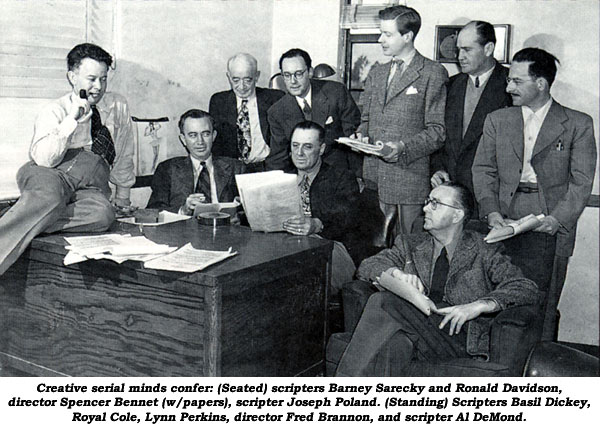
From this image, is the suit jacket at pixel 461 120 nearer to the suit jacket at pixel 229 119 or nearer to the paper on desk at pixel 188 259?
the suit jacket at pixel 229 119

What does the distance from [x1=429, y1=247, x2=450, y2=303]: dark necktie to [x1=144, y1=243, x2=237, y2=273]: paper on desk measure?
2.85ft

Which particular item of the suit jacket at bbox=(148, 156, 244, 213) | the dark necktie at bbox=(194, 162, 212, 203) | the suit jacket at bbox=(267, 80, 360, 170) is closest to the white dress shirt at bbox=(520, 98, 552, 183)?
the suit jacket at bbox=(267, 80, 360, 170)

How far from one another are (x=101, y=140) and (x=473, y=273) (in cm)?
188

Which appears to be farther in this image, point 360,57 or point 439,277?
point 360,57

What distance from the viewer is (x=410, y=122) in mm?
3881

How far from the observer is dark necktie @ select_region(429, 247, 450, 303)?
295cm

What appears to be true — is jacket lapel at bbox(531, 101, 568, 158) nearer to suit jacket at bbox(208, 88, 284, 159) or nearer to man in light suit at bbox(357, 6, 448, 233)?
man in light suit at bbox(357, 6, 448, 233)

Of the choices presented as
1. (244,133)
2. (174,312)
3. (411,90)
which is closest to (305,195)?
(411,90)

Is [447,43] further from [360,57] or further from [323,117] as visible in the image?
[323,117]
